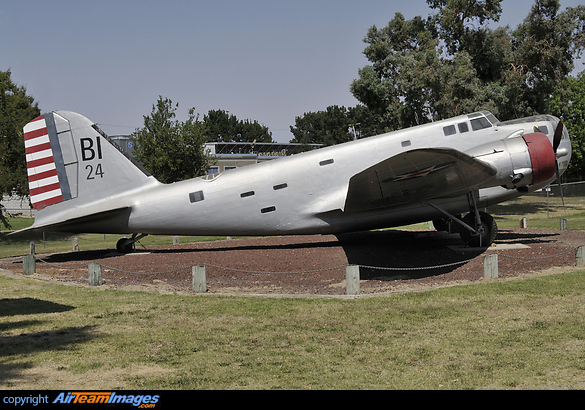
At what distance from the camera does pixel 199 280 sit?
550 inches

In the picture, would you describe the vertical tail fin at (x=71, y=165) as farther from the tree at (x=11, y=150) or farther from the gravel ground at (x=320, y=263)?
the tree at (x=11, y=150)

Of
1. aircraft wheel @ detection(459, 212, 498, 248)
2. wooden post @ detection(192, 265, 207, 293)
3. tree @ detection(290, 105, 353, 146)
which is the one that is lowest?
wooden post @ detection(192, 265, 207, 293)

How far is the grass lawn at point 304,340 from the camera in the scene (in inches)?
283

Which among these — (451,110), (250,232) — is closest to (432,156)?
(250,232)

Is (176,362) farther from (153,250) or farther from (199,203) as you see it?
(153,250)

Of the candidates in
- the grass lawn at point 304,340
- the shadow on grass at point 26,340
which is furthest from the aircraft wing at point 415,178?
the shadow on grass at point 26,340

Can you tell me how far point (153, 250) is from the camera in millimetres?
21859

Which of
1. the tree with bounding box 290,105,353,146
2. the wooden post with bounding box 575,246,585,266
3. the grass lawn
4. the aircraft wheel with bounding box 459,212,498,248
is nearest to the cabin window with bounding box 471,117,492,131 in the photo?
the aircraft wheel with bounding box 459,212,498,248

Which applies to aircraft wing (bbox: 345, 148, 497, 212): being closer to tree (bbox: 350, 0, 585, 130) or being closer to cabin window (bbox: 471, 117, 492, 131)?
cabin window (bbox: 471, 117, 492, 131)

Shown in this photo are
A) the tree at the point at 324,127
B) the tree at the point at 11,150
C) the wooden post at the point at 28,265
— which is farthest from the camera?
the tree at the point at 324,127

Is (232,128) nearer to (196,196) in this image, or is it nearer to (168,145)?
(168,145)

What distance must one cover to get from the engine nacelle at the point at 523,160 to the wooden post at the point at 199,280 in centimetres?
912

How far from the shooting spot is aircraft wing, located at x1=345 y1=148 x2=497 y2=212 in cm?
1391
